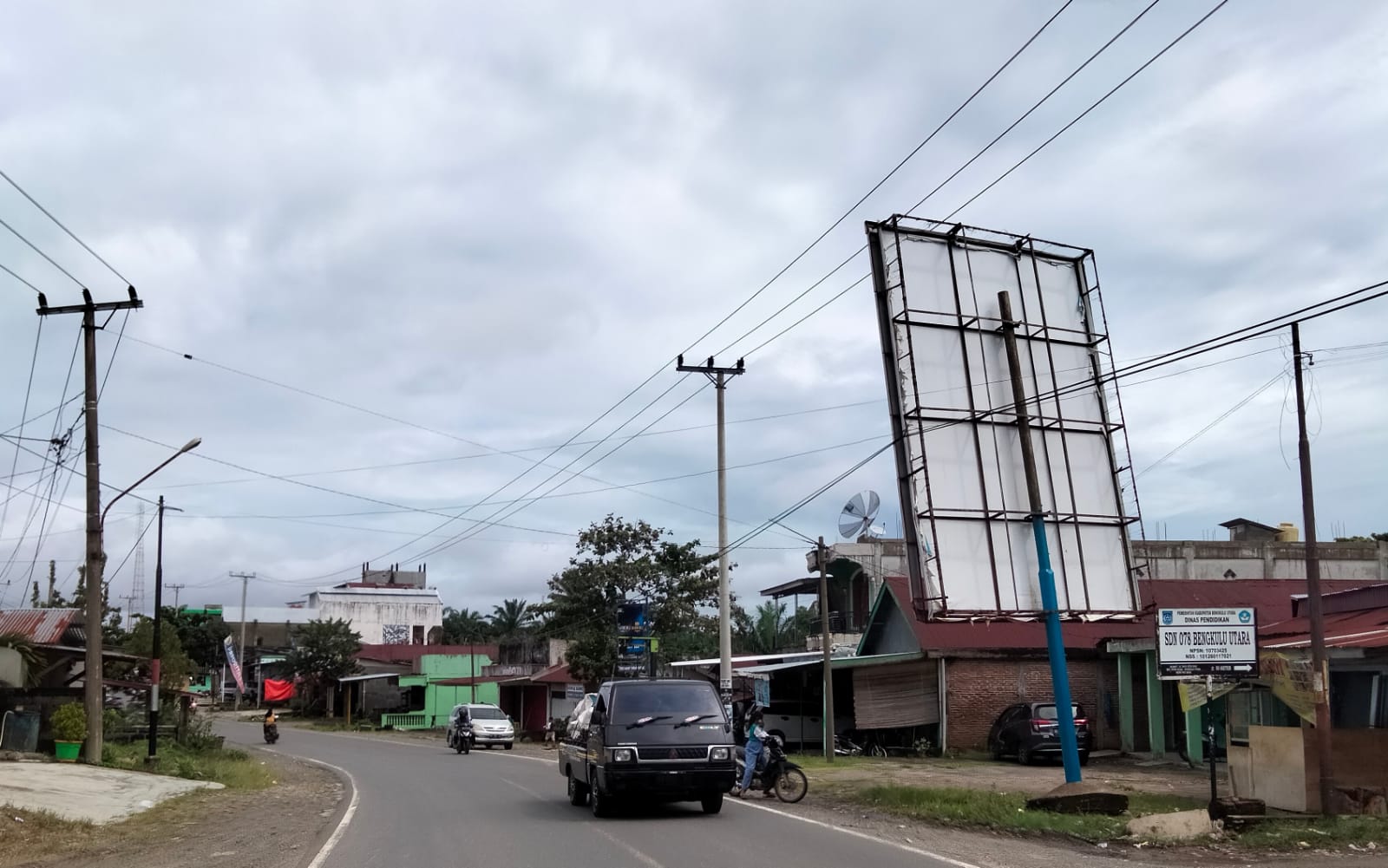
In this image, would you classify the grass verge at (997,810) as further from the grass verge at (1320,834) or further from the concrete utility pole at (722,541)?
the concrete utility pole at (722,541)

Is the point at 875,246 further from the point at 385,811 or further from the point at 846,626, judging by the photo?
the point at 846,626

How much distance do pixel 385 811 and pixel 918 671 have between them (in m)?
16.1

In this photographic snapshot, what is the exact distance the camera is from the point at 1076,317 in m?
21.0

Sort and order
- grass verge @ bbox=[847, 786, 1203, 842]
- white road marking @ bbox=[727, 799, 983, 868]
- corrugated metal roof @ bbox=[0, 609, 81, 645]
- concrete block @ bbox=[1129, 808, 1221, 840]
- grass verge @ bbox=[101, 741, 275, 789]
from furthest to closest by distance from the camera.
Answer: corrugated metal roof @ bbox=[0, 609, 81, 645], grass verge @ bbox=[101, 741, 275, 789], grass verge @ bbox=[847, 786, 1203, 842], concrete block @ bbox=[1129, 808, 1221, 840], white road marking @ bbox=[727, 799, 983, 868]

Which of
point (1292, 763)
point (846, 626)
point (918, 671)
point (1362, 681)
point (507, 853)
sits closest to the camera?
point (507, 853)

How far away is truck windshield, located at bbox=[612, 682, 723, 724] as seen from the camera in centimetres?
1559

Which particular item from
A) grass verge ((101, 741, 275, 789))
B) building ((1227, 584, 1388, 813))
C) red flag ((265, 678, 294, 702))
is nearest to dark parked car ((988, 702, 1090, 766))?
building ((1227, 584, 1388, 813))

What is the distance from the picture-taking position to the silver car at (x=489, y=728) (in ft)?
136

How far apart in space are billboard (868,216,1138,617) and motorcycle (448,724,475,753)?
23.8 m

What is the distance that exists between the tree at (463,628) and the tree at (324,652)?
34575 mm

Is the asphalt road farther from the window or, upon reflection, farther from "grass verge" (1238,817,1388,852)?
the window

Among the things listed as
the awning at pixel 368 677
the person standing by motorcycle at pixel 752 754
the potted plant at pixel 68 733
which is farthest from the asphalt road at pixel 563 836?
the awning at pixel 368 677

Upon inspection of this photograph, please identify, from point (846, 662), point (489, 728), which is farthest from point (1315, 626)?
point (489, 728)

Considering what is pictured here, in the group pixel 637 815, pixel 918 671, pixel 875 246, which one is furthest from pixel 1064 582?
pixel 918 671
